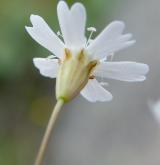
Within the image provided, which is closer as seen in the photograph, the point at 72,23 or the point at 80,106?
the point at 72,23

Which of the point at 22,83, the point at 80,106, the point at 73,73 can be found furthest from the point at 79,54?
the point at 22,83

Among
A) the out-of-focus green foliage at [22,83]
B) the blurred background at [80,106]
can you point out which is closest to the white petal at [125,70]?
the blurred background at [80,106]

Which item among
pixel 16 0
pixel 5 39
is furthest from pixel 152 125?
pixel 16 0

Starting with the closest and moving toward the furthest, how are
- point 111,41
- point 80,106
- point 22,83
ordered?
point 111,41, point 80,106, point 22,83

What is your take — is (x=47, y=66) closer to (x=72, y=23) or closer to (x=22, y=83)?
(x=72, y=23)

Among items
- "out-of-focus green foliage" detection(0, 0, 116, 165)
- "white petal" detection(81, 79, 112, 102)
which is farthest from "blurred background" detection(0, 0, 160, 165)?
"white petal" detection(81, 79, 112, 102)
